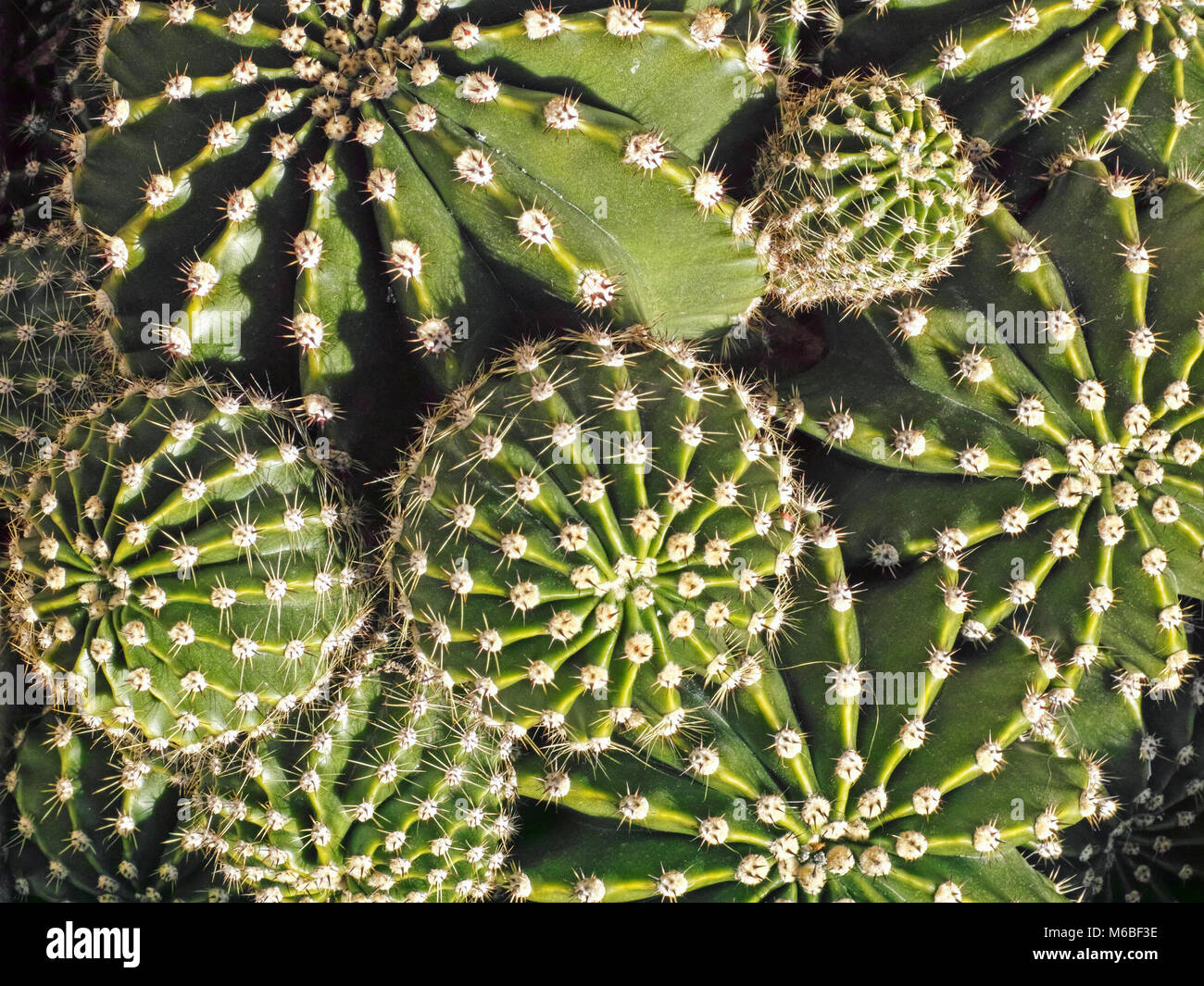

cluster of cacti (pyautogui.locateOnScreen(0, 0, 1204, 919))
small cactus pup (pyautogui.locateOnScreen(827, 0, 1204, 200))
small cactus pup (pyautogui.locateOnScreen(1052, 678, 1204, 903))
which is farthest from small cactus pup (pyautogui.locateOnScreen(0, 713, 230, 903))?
small cactus pup (pyautogui.locateOnScreen(827, 0, 1204, 200))

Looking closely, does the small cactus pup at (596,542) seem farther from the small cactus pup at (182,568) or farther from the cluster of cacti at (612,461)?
the small cactus pup at (182,568)

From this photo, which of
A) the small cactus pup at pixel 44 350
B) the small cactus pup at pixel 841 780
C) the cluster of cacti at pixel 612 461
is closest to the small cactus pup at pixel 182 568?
the cluster of cacti at pixel 612 461

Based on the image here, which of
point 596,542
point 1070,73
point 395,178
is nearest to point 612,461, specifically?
point 596,542

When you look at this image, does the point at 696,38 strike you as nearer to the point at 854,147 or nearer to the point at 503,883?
the point at 854,147

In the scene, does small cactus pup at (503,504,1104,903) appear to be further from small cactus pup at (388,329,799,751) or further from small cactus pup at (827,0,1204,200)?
small cactus pup at (827,0,1204,200)

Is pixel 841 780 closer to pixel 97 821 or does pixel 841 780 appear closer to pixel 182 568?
pixel 182 568

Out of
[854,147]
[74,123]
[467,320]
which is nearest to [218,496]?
[467,320]
